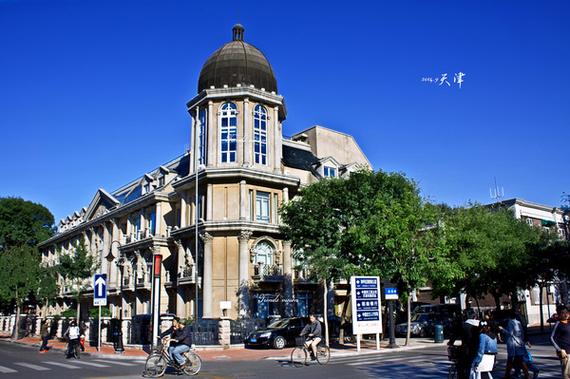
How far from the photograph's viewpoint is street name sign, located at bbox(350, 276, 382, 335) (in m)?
24.3

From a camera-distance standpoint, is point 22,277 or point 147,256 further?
point 147,256

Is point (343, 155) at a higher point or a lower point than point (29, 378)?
higher

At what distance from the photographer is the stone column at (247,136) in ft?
123

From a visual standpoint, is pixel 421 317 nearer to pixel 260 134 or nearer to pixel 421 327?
pixel 421 327

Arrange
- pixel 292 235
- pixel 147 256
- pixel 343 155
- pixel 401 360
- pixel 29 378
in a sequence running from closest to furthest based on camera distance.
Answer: pixel 29 378, pixel 401 360, pixel 292 235, pixel 147 256, pixel 343 155

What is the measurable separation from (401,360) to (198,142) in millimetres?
24567

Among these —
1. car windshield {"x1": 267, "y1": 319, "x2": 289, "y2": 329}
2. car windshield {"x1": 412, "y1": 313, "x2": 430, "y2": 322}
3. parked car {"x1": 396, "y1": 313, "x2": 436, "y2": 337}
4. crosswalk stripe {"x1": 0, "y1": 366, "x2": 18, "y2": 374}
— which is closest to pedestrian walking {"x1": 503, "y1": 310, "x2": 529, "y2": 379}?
crosswalk stripe {"x1": 0, "y1": 366, "x2": 18, "y2": 374}

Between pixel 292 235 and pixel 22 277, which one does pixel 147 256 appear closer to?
pixel 22 277

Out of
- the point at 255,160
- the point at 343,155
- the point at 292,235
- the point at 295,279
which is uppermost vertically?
the point at 343,155

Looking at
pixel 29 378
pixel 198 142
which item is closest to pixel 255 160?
pixel 198 142

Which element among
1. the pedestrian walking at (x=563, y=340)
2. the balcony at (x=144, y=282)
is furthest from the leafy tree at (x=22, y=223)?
the pedestrian walking at (x=563, y=340)

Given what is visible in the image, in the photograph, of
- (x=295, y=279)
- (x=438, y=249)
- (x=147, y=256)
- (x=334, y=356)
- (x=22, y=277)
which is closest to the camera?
(x=334, y=356)

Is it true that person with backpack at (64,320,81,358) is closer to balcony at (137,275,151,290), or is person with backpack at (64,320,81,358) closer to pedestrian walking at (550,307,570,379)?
pedestrian walking at (550,307,570,379)

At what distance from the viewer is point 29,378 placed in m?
15.1
